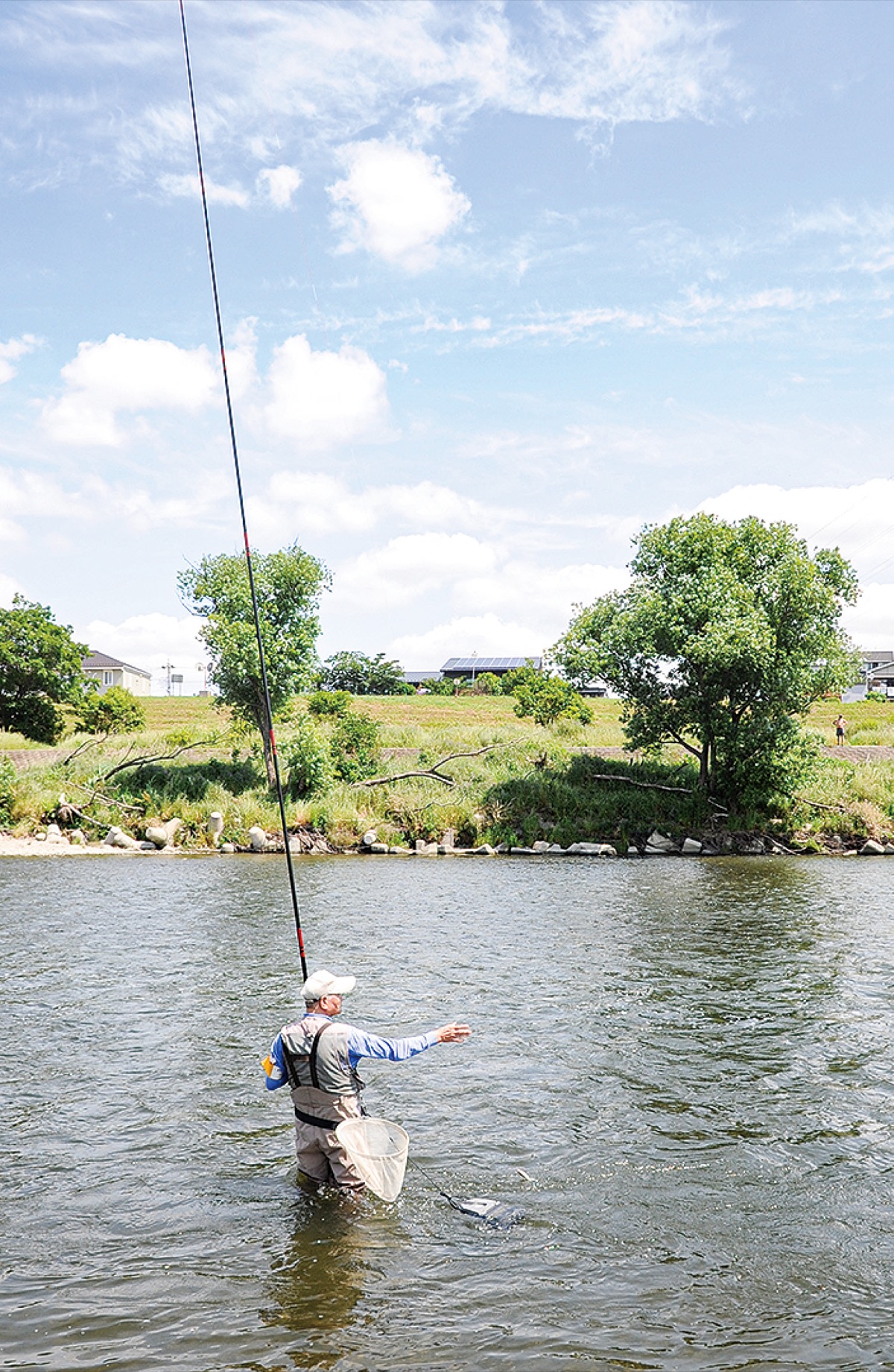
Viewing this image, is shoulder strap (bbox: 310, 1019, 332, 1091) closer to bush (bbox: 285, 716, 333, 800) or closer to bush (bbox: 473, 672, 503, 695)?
bush (bbox: 285, 716, 333, 800)

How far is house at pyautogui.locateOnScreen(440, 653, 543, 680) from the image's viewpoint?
120 m

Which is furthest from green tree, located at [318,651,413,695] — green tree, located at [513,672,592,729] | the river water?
the river water

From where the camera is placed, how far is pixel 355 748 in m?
44.4

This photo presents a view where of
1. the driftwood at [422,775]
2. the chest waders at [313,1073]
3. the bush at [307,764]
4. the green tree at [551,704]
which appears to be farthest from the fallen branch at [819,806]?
the chest waders at [313,1073]

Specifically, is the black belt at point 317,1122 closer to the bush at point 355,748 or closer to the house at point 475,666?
the bush at point 355,748

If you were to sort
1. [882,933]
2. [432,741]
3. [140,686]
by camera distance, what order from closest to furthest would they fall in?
[882,933]
[432,741]
[140,686]

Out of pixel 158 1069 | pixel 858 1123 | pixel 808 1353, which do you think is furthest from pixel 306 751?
pixel 808 1353

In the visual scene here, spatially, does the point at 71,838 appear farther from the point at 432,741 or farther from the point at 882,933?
the point at 882,933

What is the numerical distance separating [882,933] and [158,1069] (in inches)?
587

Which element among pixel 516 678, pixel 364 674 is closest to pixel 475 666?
pixel 364 674

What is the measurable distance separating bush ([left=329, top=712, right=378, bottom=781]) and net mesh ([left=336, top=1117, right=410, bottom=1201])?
33634mm

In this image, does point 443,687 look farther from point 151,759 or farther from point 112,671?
point 151,759

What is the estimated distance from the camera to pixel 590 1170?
9.59 metres

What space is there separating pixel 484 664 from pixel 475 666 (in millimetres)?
1103
